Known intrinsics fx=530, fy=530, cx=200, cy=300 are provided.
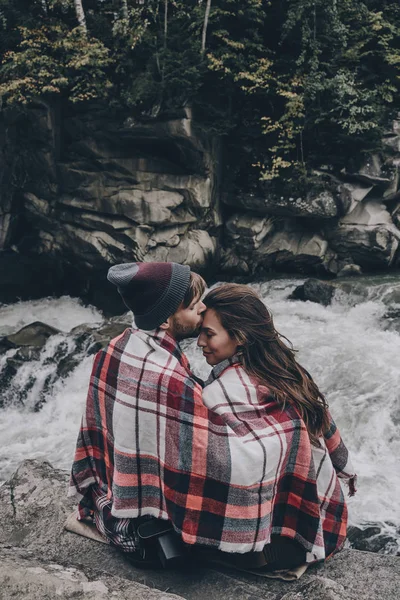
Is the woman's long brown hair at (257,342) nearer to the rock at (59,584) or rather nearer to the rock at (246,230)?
the rock at (59,584)

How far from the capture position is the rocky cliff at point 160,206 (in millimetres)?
12445

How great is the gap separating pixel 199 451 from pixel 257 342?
0.58 m

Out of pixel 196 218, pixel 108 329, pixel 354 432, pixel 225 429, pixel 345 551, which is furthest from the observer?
pixel 196 218

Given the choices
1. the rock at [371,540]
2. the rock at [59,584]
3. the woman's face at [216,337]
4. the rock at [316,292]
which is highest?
the woman's face at [216,337]

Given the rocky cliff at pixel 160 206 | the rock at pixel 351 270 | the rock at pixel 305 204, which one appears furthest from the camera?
the rock at pixel 351 270

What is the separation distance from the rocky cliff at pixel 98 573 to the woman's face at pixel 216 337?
1.06 m

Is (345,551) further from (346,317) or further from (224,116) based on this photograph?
(224,116)

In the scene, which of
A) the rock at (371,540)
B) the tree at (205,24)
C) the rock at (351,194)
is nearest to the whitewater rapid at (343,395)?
the rock at (371,540)

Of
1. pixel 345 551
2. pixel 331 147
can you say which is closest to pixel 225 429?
pixel 345 551

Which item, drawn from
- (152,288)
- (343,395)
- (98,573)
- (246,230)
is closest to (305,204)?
(246,230)

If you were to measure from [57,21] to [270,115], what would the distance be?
5.47 metres

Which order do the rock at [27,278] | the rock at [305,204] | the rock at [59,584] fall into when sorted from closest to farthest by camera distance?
the rock at [59,584]
the rock at [305,204]
the rock at [27,278]

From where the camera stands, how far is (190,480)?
2.36m

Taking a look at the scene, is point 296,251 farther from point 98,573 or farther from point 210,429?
point 98,573
